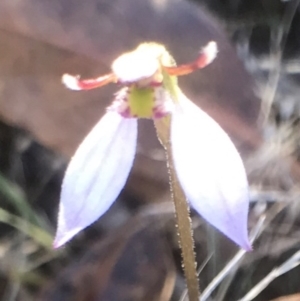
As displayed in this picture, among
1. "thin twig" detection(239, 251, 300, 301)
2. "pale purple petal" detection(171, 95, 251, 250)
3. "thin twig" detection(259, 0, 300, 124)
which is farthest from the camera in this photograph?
"thin twig" detection(259, 0, 300, 124)

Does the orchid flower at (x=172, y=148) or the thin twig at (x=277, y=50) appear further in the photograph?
the thin twig at (x=277, y=50)

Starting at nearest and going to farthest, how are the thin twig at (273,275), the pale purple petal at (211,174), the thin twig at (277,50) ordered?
the pale purple petal at (211,174) < the thin twig at (273,275) < the thin twig at (277,50)

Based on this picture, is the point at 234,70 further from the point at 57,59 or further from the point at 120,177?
the point at 120,177

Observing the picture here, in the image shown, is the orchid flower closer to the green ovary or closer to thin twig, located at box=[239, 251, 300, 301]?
the green ovary

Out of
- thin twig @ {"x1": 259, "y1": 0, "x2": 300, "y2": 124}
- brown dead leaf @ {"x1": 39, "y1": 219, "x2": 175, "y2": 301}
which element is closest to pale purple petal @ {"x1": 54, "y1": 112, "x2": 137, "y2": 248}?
brown dead leaf @ {"x1": 39, "y1": 219, "x2": 175, "y2": 301}

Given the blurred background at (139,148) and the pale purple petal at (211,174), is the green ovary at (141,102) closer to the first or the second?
the pale purple petal at (211,174)

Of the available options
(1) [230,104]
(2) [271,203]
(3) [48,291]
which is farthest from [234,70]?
(3) [48,291]

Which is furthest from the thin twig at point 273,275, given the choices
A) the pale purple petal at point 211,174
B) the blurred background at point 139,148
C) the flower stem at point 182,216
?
the pale purple petal at point 211,174
